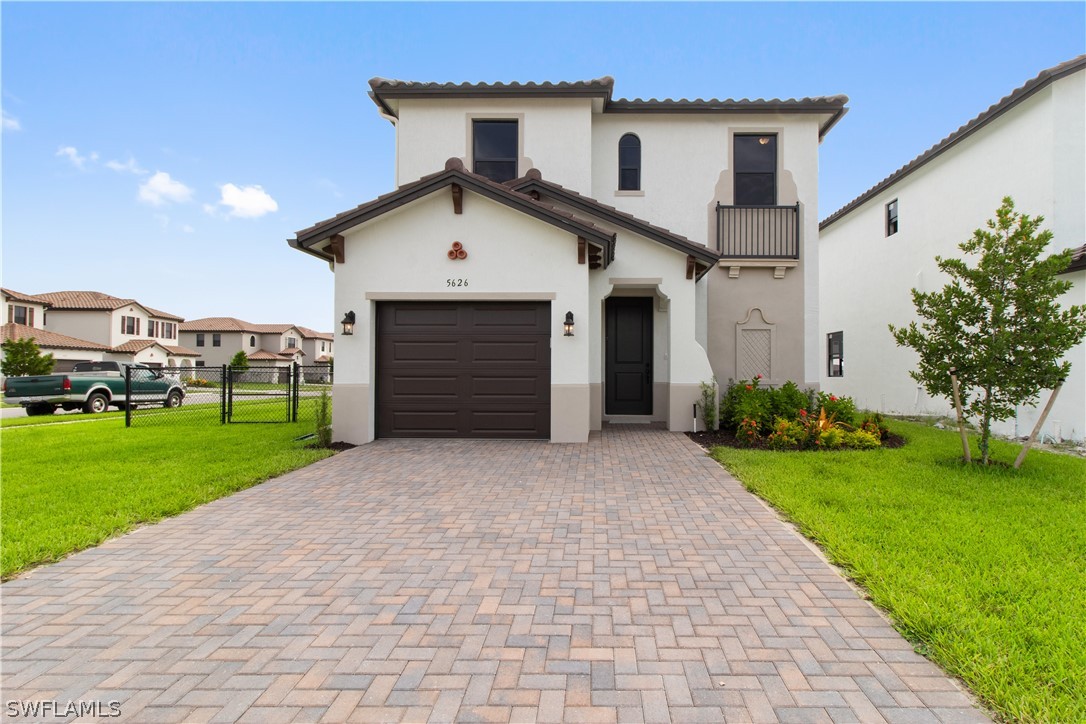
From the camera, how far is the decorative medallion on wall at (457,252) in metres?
9.66

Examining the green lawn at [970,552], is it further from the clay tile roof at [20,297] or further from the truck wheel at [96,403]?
the clay tile roof at [20,297]

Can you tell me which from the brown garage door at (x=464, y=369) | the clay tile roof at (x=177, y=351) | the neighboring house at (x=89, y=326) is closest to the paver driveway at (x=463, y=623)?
the brown garage door at (x=464, y=369)

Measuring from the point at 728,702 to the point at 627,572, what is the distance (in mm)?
1524

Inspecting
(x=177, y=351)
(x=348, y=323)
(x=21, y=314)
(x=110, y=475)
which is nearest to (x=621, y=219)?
(x=348, y=323)

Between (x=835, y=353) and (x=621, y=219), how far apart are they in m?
12.9

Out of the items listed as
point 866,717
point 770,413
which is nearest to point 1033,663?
point 866,717

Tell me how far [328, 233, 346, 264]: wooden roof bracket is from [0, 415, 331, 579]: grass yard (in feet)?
12.0

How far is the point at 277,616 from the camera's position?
10.6 ft

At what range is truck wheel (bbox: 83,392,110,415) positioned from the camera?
17.5 meters

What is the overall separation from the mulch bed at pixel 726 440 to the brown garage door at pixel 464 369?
3094 millimetres

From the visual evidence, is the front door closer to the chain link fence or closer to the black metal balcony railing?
the black metal balcony railing

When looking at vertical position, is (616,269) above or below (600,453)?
above

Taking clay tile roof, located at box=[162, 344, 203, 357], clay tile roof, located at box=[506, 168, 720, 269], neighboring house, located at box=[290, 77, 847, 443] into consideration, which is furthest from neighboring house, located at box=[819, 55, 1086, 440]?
clay tile roof, located at box=[162, 344, 203, 357]

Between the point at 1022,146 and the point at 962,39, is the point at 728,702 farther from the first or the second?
the point at 962,39
